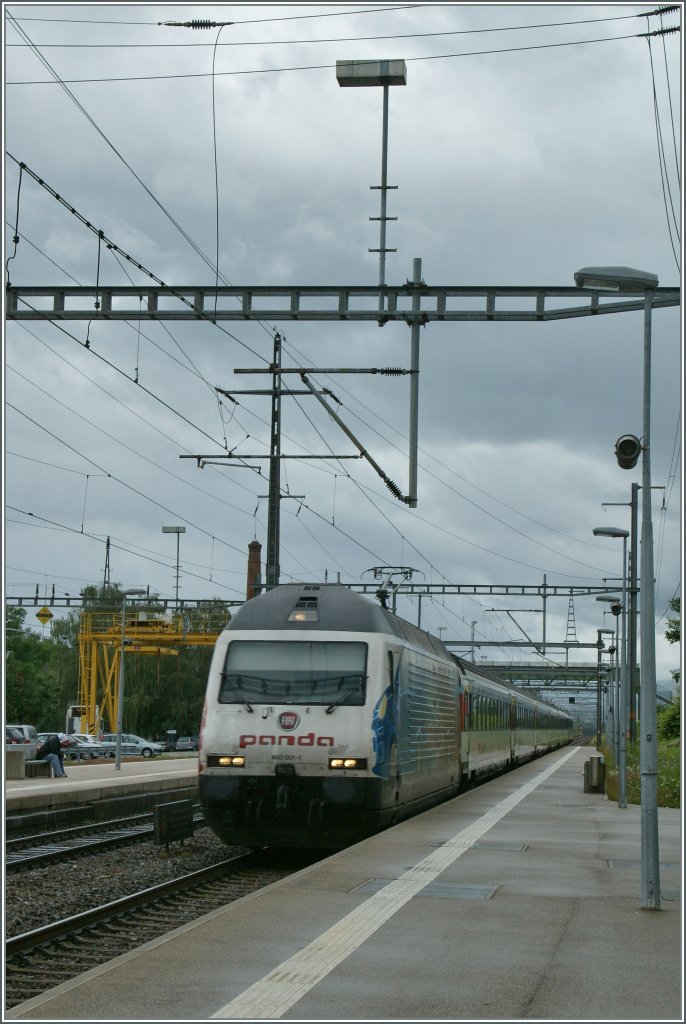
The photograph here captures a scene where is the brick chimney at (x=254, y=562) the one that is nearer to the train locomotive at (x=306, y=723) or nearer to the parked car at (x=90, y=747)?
the parked car at (x=90, y=747)

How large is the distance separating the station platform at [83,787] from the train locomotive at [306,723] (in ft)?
16.2

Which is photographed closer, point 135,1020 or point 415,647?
point 135,1020

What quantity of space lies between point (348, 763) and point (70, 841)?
6832mm

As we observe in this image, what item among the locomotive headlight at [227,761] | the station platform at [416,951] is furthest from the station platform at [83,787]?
the station platform at [416,951]

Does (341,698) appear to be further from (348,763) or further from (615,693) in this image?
(615,693)

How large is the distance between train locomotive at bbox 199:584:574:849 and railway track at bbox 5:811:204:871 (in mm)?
2902

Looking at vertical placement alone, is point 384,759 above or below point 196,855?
above

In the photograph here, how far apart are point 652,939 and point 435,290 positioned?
9272 millimetres

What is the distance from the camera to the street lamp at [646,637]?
1149 centimetres

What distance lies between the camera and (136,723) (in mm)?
77125

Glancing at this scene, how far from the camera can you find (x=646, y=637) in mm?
11969

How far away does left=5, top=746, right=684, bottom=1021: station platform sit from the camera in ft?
24.7

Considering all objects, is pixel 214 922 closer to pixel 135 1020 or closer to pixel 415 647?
pixel 135 1020

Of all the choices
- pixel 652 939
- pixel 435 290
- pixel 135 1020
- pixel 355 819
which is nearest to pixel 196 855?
pixel 355 819
